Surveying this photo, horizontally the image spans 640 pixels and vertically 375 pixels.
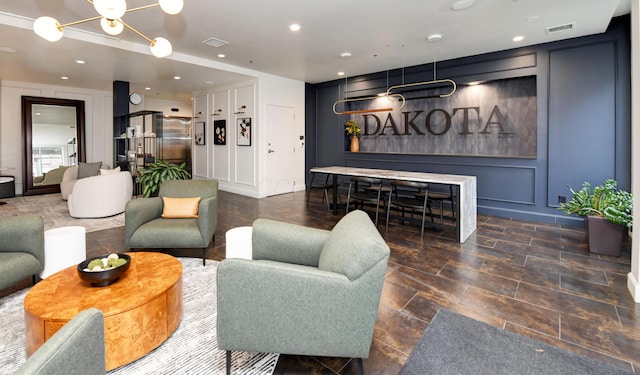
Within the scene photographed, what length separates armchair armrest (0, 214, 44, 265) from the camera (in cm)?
243

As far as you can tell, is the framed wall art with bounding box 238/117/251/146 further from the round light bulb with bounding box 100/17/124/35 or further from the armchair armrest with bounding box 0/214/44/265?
the armchair armrest with bounding box 0/214/44/265

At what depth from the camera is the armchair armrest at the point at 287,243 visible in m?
2.06

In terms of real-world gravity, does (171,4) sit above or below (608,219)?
above

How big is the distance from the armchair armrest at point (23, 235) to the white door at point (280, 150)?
488 cm

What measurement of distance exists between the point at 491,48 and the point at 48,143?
9.95 meters

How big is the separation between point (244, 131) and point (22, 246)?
5160 mm

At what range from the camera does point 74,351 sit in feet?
2.73

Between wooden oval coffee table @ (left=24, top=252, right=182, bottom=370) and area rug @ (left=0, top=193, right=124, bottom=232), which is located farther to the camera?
area rug @ (left=0, top=193, right=124, bottom=232)

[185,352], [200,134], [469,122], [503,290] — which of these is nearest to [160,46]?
[185,352]

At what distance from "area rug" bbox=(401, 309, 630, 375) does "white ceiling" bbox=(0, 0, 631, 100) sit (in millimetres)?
3358

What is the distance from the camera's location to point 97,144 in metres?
8.54

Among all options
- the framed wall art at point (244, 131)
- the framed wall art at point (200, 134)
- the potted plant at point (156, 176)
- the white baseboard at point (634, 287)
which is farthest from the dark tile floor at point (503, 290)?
the framed wall art at point (200, 134)

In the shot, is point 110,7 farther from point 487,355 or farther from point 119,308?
point 487,355

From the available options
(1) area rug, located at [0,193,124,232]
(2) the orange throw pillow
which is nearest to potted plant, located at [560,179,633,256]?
(2) the orange throw pillow
